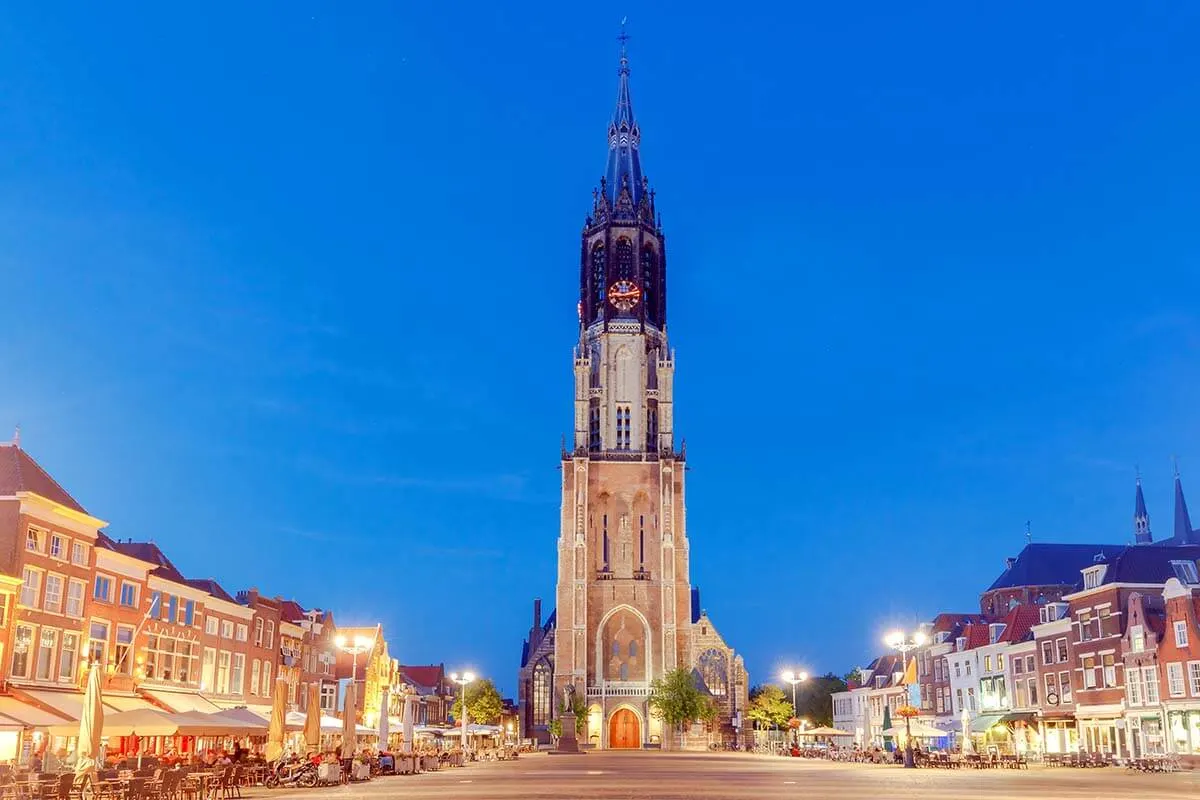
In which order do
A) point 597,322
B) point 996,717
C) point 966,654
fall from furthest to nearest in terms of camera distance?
point 597,322 → point 966,654 → point 996,717

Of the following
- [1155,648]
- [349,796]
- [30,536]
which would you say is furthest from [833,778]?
[30,536]

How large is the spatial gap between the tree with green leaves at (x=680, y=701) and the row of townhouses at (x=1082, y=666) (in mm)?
13337

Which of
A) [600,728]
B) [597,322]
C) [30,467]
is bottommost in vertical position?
[600,728]

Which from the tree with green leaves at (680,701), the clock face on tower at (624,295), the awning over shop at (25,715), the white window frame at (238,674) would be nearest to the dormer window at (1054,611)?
the tree with green leaves at (680,701)

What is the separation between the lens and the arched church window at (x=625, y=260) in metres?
102

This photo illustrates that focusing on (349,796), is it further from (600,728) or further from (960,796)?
(600,728)

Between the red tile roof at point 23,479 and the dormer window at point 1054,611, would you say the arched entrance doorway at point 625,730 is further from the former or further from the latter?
the red tile roof at point 23,479

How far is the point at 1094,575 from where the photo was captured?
58.7 metres

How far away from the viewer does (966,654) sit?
239ft

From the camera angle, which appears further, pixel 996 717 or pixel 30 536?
Result: pixel 996 717

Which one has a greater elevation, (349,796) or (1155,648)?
(1155,648)

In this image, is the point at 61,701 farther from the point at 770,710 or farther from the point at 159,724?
the point at 770,710

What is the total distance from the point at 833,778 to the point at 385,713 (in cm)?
1993

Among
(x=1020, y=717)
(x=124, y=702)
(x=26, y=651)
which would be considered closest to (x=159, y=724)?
(x=26, y=651)
